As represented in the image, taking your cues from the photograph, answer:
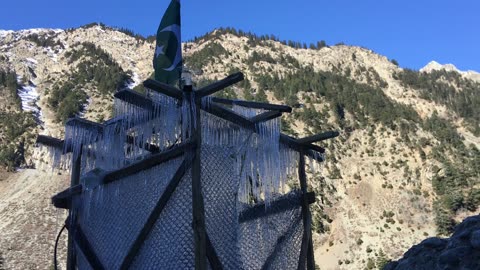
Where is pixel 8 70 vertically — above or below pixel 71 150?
above

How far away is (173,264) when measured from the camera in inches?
223

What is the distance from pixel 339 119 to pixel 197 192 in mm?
45544

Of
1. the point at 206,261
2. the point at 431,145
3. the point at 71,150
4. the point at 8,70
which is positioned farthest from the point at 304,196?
the point at 8,70

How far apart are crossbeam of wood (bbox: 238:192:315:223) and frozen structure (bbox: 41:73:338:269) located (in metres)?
0.01

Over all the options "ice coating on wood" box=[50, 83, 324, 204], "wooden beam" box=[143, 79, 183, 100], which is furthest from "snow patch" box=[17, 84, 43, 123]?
"wooden beam" box=[143, 79, 183, 100]

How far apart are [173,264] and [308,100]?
4766 cm

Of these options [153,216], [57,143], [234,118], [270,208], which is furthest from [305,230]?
[57,143]

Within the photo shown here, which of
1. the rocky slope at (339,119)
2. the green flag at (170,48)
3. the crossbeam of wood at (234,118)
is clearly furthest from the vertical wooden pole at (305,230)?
the rocky slope at (339,119)

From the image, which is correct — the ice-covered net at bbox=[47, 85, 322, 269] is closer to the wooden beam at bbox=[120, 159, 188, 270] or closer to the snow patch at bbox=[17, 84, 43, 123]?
the wooden beam at bbox=[120, 159, 188, 270]

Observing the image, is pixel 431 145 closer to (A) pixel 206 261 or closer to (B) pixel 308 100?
(B) pixel 308 100

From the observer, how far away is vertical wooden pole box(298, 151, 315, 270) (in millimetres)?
7492

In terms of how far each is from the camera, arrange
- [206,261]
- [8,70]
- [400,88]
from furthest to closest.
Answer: [8,70], [400,88], [206,261]

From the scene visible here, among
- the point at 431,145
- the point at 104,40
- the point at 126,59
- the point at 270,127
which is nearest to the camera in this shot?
the point at 270,127

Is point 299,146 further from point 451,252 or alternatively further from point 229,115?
point 451,252
